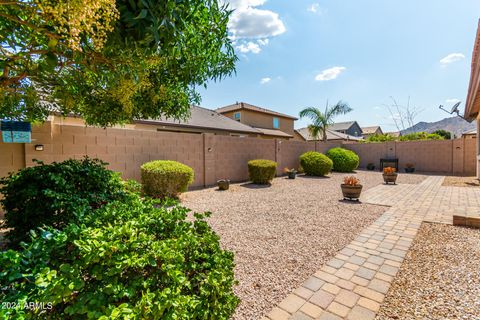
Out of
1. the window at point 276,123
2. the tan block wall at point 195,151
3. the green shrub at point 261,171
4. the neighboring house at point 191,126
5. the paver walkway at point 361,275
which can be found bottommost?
the paver walkway at point 361,275

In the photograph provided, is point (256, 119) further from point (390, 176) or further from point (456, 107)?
point (456, 107)

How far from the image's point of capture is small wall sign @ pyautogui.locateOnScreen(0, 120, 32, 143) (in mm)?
4965

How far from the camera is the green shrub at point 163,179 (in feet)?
22.2

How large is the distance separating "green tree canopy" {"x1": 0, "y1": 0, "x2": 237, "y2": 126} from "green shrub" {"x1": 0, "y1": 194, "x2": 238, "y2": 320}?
1443 mm

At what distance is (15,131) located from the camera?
5051 millimetres

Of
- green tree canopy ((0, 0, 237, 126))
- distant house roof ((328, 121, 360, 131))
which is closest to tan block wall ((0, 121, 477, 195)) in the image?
green tree canopy ((0, 0, 237, 126))

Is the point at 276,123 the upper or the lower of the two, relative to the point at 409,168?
upper

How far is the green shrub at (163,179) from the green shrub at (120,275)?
16.5ft

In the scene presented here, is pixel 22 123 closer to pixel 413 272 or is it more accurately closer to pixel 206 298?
pixel 206 298

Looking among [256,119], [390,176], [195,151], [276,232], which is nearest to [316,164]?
[390,176]

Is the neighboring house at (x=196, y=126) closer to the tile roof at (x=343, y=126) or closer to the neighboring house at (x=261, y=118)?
the neighboring house at (x=261, y=118)

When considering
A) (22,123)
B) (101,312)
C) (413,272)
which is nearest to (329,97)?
(413,272)

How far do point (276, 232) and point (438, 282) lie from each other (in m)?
2.41

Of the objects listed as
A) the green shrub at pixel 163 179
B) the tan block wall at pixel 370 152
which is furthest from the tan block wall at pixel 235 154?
the tan block wall at pixel 370 152
